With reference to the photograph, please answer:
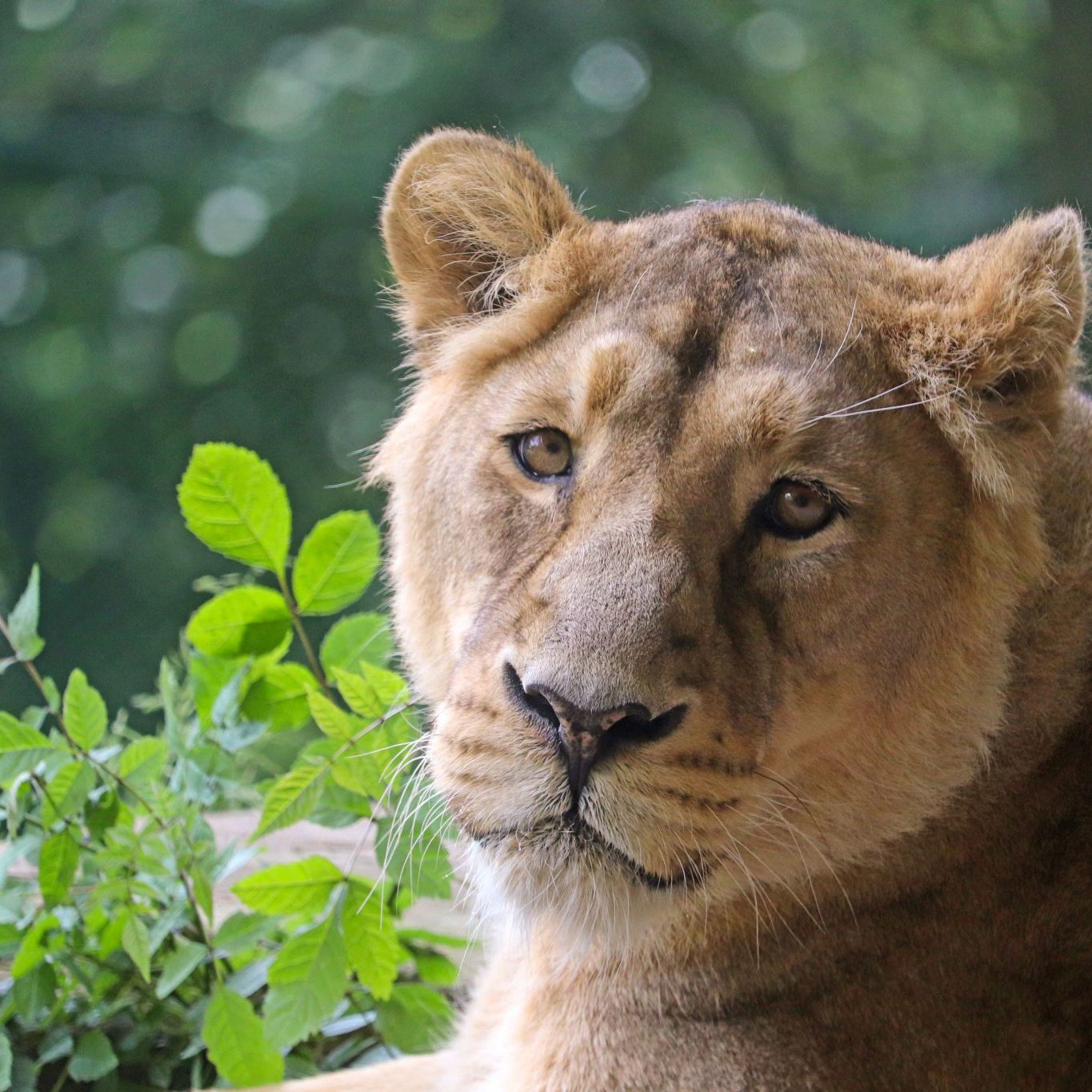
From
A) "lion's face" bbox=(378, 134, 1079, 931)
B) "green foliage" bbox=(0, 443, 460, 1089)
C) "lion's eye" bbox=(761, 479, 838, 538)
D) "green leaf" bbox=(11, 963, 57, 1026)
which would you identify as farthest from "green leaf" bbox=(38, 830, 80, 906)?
"lion's eye" bbox=(761, 479, 838, 538)

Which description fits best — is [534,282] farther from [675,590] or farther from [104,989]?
[104,989]

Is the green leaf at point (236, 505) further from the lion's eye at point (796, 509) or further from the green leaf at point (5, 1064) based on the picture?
the lion's eye at point (796, 509)

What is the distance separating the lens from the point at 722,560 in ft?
6.84

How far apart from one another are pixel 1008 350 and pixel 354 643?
142cm

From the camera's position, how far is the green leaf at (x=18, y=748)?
2.61 meters

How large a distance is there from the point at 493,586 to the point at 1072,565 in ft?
2.93

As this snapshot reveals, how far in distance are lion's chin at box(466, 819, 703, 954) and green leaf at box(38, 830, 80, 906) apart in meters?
0.92

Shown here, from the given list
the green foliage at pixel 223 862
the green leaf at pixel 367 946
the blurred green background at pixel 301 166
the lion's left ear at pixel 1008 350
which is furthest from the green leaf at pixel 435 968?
the blurred green background at pixel 301 166

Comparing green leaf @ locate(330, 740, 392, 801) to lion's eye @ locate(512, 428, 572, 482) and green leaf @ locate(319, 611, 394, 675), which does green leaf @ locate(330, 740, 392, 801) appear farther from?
lion's eye @ locate(512, 428, 572, 482)

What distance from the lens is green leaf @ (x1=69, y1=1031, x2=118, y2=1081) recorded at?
101 inches

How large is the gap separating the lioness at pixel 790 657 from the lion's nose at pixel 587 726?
1cm

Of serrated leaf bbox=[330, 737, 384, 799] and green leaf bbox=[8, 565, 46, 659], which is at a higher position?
green leaf bbox=[8, 565, 46, 659]

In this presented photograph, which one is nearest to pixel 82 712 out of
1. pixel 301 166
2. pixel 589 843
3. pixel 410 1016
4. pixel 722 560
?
pixel 410 1016

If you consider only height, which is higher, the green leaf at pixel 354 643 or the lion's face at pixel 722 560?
the lion's face at pixel 722 560
